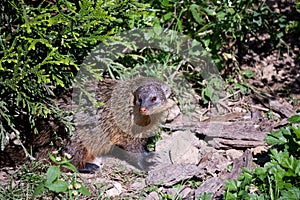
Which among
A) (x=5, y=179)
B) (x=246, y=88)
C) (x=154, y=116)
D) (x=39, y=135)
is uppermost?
(x=246, y=88)

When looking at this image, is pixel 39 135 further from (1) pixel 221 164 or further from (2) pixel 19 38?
(1) pixel 221 164

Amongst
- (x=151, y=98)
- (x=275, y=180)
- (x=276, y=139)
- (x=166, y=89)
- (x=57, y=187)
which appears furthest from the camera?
(x=166, y=89)

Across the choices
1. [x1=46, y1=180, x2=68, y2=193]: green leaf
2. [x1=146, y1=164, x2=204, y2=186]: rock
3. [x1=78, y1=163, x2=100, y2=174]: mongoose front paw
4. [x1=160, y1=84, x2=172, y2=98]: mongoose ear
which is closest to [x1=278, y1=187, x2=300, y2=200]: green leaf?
[x1=146, y1=164, x2=204, y2=186]: rock

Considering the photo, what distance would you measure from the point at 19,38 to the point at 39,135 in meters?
0.94

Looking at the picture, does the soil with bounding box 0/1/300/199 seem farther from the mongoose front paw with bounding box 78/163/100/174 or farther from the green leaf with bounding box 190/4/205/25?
the green leaf with bounding box 190/4/205/25

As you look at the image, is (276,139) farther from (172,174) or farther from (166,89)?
(166,89)

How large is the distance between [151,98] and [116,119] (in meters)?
0.43

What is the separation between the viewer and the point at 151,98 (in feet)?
14.8

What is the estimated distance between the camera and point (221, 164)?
4449 millimetres

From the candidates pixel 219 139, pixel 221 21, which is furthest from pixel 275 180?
pixel 221 21

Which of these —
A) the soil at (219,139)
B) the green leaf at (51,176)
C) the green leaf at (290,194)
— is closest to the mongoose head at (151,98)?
the soil at (219,139)

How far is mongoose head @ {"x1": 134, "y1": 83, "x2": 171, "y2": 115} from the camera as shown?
14.7 ft

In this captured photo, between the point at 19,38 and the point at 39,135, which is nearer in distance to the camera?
the point at 19,38

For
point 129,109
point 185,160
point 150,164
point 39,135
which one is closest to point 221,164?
Answer: point 185,160
